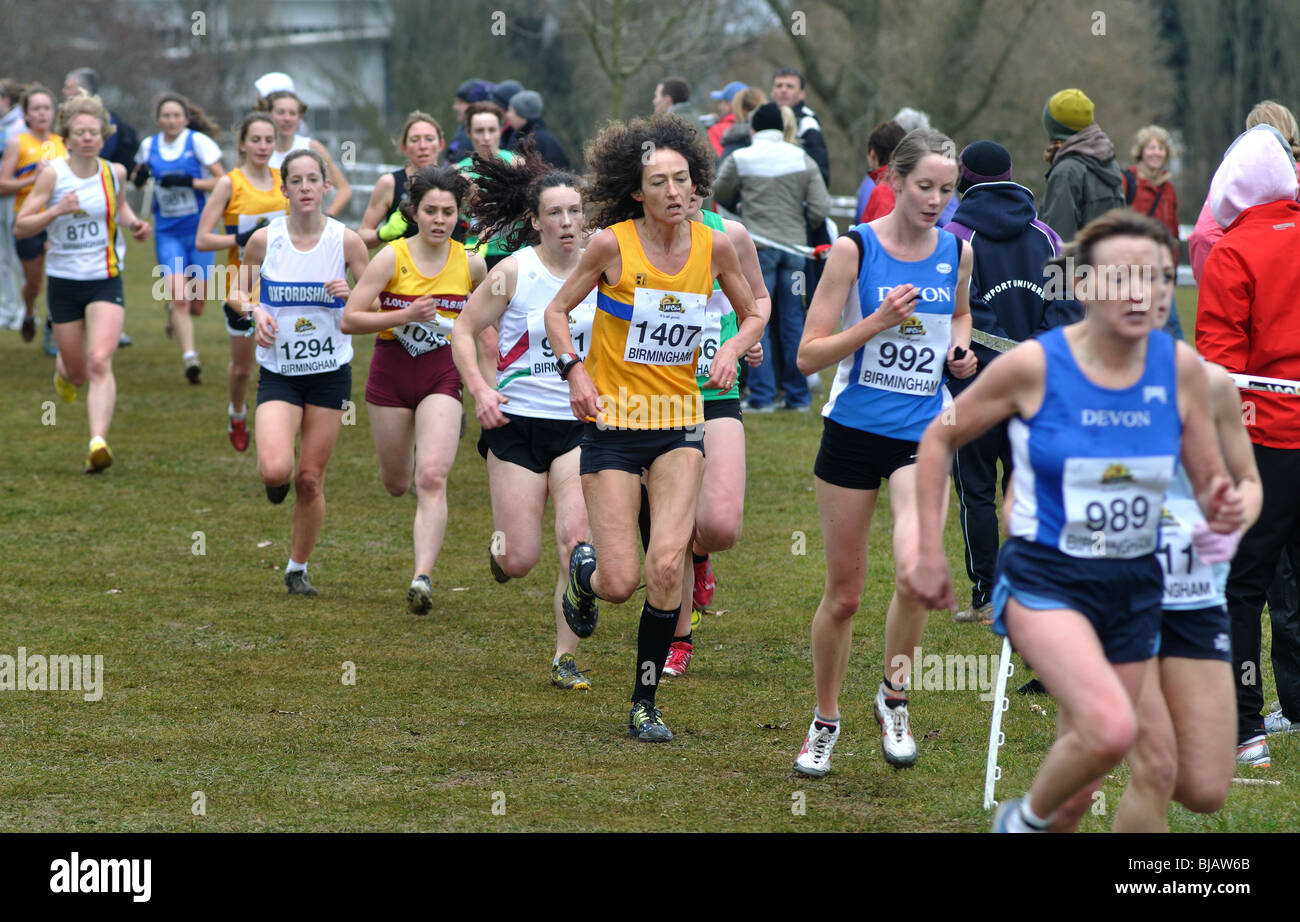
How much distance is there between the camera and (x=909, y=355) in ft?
19.3

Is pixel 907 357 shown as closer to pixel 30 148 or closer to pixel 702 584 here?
pixel 702 584

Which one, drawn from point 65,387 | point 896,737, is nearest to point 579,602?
point 896,737

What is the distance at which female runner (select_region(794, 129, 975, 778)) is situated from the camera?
5.82 metres

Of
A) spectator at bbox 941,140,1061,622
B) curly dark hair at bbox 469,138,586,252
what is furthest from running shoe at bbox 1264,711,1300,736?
curly dark hair at bbox 469,138,586,252

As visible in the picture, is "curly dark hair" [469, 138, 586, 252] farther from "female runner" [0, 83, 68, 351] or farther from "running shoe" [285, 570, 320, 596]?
"female runner" [0, 83, 68, 351]

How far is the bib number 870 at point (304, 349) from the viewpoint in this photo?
8648 millimetres

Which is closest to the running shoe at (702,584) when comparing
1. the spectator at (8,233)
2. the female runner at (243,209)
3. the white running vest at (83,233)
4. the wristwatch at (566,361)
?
the wristwatch at (566,361)

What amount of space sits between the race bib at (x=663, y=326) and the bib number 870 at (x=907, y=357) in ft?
2.72

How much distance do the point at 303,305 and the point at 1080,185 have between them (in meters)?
4.17

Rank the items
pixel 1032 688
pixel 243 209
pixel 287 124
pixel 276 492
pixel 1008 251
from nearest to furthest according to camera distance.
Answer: pixel 1032 688, pixel 1008 251, pixel 276 492, pixel 243 209, pixel 287 124

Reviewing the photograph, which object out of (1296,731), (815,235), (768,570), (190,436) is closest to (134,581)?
(768,570)

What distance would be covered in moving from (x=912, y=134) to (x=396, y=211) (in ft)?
17.3

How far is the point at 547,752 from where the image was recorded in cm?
630

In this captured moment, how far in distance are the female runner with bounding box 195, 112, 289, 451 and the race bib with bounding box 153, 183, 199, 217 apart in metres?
3.20
